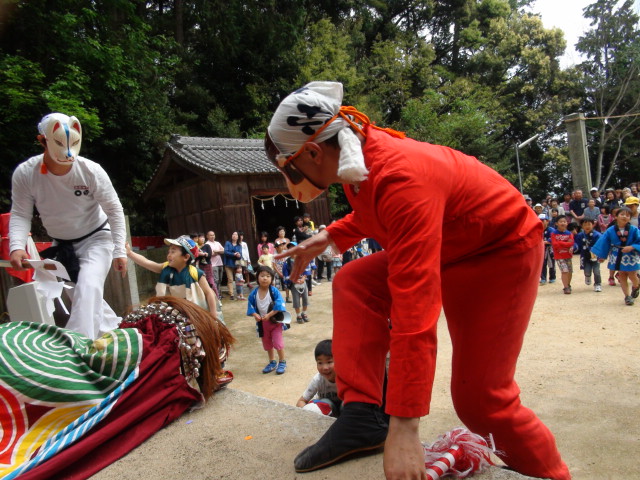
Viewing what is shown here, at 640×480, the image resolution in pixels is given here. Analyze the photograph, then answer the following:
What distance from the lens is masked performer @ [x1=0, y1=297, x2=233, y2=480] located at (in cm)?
182

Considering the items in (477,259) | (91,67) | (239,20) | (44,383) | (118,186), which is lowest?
(44,383)

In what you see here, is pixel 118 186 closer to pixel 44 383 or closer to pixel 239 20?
pixel 239 20

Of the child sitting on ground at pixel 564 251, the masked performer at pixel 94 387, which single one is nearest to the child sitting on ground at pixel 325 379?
the masked performer at pixel 94 387

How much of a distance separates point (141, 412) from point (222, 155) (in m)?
13.0

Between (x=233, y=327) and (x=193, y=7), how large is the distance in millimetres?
15204

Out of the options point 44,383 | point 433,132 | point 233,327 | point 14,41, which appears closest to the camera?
point 44,383

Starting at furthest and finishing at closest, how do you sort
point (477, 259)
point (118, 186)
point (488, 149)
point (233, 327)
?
point (488, 149) → point (118, 186) → point (233, 327) → point (477, 259)

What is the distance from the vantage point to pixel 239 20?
1898 cm

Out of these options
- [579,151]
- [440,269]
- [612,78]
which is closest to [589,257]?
[440,269]

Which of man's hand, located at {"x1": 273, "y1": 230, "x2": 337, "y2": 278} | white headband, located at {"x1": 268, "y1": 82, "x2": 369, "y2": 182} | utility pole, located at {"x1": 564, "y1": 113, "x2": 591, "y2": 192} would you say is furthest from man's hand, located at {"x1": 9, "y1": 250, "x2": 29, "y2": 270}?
utility pole, located at {"x1": 564, "y1": 113, "x2": 591, "y2": 192}

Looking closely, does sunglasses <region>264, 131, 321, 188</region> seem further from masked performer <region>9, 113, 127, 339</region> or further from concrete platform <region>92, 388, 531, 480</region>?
masked performer <region>9, 113, 127, 339</region>

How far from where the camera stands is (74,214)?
3.29 meters

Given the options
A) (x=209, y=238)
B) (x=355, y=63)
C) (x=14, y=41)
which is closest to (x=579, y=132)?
(x=355, y=63)

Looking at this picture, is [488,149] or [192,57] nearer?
[192,57]
